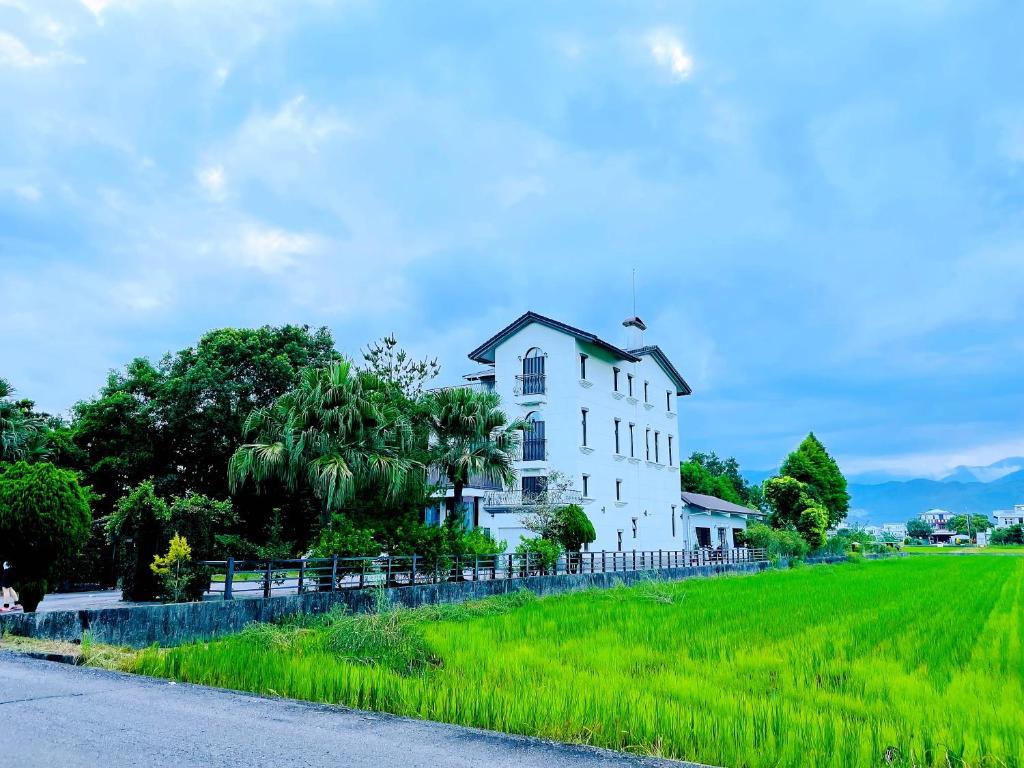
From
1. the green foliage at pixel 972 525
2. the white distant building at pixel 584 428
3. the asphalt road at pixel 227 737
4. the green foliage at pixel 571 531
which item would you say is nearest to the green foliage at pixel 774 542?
the white distant building at pixel 584 428

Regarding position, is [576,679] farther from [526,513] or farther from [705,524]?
[705,524]

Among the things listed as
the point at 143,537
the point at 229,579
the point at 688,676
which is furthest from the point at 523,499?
the point at 688,676

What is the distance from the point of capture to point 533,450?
34844 mm

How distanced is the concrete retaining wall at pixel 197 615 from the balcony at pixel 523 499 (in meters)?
8.12

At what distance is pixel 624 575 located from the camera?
26.9 m

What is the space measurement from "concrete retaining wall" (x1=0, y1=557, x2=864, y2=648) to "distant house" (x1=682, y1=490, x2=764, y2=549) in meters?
25.6

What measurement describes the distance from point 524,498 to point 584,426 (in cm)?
562

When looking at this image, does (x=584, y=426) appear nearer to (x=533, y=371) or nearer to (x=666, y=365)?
(x=533, y=371)

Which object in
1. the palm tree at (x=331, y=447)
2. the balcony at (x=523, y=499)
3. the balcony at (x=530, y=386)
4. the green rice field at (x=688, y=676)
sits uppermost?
Result: the balcony at (x=530, y=386)

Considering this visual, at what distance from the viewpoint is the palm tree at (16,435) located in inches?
977

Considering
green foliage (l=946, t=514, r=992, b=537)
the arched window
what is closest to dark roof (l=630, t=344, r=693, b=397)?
the arched window

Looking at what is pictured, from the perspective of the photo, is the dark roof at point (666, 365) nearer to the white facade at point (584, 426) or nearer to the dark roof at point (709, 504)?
the white facade at point (584, 426)

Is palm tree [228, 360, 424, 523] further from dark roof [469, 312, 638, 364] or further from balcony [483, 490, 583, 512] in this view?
dark roof [469, 312, 638, 364]

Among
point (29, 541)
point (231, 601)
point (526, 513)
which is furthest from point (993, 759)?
point (526, 513)
